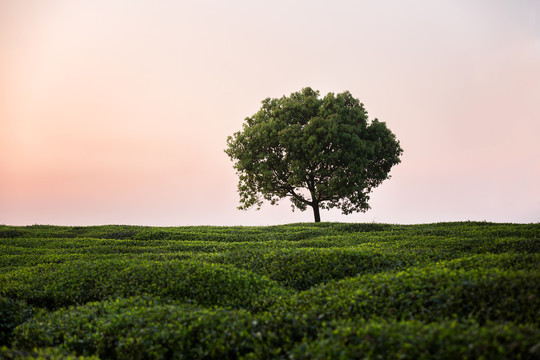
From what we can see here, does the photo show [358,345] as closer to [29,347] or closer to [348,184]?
[29,347]

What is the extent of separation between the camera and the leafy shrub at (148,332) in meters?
10.1

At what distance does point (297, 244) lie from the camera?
91.1 ft

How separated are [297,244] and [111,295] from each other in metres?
14.6

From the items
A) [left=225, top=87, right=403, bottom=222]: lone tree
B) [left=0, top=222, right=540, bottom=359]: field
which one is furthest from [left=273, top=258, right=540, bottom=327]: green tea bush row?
[left=225, top=87, right=403, bottom=222]: lone tree

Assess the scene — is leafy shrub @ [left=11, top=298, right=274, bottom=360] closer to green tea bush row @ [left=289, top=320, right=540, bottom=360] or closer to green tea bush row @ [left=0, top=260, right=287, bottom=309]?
green tea bush row @ [left=0, top=260, right=287, bottom=309]

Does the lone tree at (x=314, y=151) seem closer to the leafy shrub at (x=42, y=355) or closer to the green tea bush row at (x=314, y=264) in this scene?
the green tea bush row at (x=314, y=264)

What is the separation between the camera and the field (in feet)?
28.3

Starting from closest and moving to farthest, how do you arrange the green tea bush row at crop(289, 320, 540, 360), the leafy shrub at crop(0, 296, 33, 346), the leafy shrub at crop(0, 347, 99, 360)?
the green tea bush row at crop(289, 320, 540, 360) → the leafy shrub at crop(0, 347, 99, 360) → the leafy shrub at crop(0, 296, 33, 346)

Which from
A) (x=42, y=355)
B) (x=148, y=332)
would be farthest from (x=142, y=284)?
(x=42, y=355)

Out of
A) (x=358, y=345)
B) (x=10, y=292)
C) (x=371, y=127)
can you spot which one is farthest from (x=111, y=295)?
(x=371, y=127)

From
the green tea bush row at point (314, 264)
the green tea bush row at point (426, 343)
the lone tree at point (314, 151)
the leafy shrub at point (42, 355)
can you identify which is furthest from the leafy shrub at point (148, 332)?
the lone tree at point (314, 151)

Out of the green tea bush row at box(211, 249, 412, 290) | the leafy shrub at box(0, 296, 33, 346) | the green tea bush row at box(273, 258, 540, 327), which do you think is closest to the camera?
the green tea bush row at box(273, 258, 540, 327)

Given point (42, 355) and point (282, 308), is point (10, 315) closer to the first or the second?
point (42, 355)

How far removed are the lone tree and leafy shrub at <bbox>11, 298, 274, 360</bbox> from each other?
31121 mm
